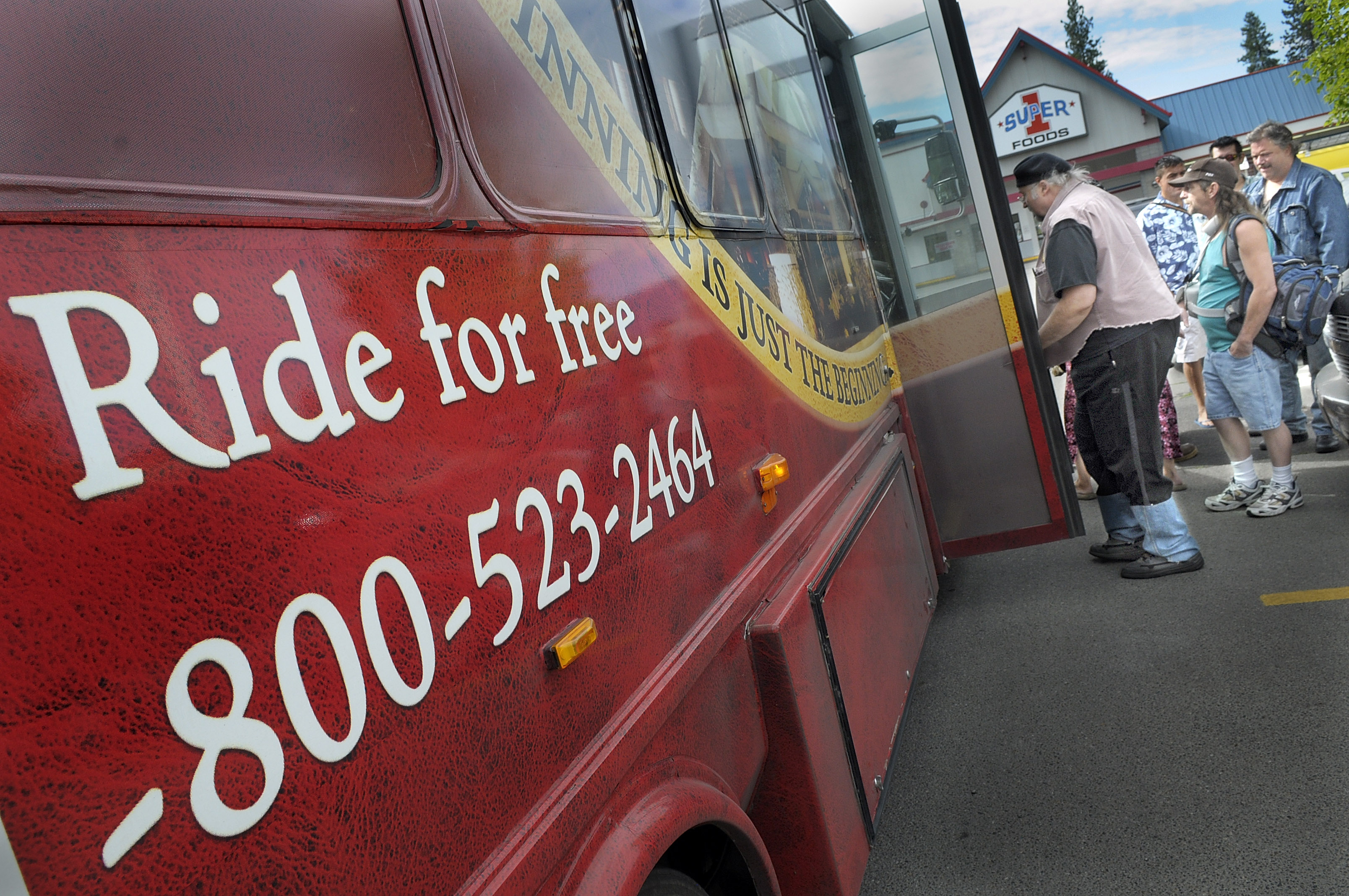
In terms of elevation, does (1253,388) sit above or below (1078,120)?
below

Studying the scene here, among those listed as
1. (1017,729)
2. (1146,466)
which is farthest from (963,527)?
(1017,729)

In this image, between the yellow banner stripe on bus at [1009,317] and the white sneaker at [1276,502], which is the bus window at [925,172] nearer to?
the yellow banner stripe on bus at [1009,317]

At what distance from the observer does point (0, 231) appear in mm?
684

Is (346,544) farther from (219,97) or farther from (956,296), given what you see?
(956,296)

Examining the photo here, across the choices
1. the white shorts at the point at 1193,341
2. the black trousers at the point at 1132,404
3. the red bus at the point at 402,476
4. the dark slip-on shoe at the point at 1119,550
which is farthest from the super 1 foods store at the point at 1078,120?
the red bus at the point at 402,476

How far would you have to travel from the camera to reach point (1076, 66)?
25453 mm

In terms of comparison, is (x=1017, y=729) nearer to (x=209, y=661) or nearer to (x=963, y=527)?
(x=963, y=527)

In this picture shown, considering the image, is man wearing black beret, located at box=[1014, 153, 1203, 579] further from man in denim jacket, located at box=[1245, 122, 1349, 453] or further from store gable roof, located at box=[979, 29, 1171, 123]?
store gable roof, located at box=[979, 29, 1171, 123]

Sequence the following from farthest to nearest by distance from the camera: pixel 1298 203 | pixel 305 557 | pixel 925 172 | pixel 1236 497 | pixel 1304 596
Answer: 1. pixel 1236 497
2. pixel 1298 203
3. pixel 925 172
4. pixel 1304 596
5. pixel 305 557

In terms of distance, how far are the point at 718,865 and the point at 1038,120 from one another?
28.3 metres

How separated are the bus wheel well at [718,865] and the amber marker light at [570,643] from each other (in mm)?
577

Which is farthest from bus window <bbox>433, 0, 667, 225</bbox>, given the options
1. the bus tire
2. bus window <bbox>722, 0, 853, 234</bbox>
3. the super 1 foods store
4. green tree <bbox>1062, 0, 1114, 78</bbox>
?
green tree <bbox>1062, 0, 1114, 78</bbox>

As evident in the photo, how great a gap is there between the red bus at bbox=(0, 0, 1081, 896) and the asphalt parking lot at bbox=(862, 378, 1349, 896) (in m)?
0.64

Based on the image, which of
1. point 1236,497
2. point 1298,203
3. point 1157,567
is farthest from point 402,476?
point 1298,203
